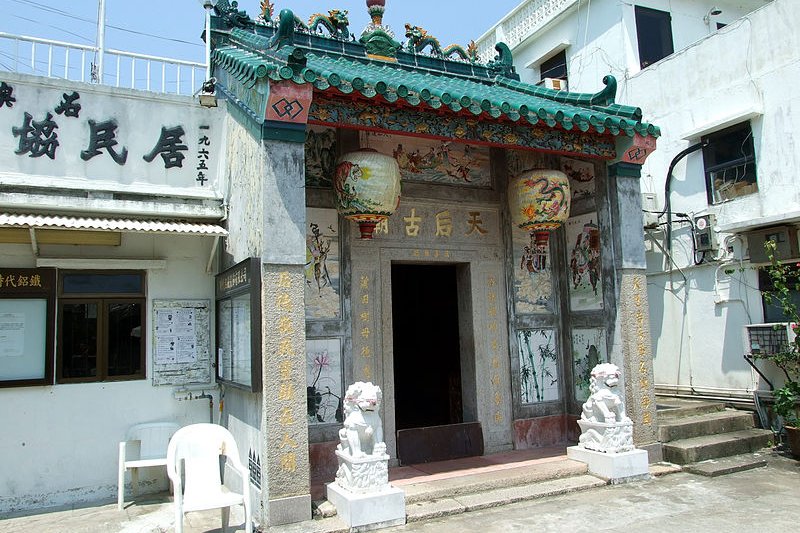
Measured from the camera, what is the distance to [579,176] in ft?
24.1

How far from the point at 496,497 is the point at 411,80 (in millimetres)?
4345

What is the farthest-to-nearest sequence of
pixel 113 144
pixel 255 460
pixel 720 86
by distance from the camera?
1. pixel 720 86
2. pixel 113 144
3. pixel 255 460

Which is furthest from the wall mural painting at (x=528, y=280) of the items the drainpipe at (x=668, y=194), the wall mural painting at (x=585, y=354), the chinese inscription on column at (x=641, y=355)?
the drainpipe at (x=668, y=194)

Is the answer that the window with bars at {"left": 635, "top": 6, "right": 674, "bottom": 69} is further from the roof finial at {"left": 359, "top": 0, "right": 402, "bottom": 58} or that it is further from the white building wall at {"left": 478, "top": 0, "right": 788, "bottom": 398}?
the roof finial at {"left": 359, "top": 0, "right": 402, "bottom": 58}

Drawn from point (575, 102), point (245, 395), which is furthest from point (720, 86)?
point (245, 395)

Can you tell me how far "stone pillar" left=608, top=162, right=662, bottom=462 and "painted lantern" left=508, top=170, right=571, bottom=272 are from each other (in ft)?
1.94

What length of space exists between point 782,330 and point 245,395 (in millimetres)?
6702

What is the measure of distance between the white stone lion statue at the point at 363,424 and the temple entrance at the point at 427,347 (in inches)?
102

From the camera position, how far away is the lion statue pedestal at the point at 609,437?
6.09 m

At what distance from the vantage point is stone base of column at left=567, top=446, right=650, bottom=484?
6.04 meters

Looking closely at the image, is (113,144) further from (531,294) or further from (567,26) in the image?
(567,26)

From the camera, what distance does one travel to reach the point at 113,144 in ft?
21.4

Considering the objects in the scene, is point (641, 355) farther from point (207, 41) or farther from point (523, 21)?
point (523, 21)

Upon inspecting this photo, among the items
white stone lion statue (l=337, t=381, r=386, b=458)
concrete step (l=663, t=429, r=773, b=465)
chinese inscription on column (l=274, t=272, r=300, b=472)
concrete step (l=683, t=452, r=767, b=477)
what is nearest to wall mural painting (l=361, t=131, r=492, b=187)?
chinese inscription on column (l=274, t=272, r=300, b=472)
